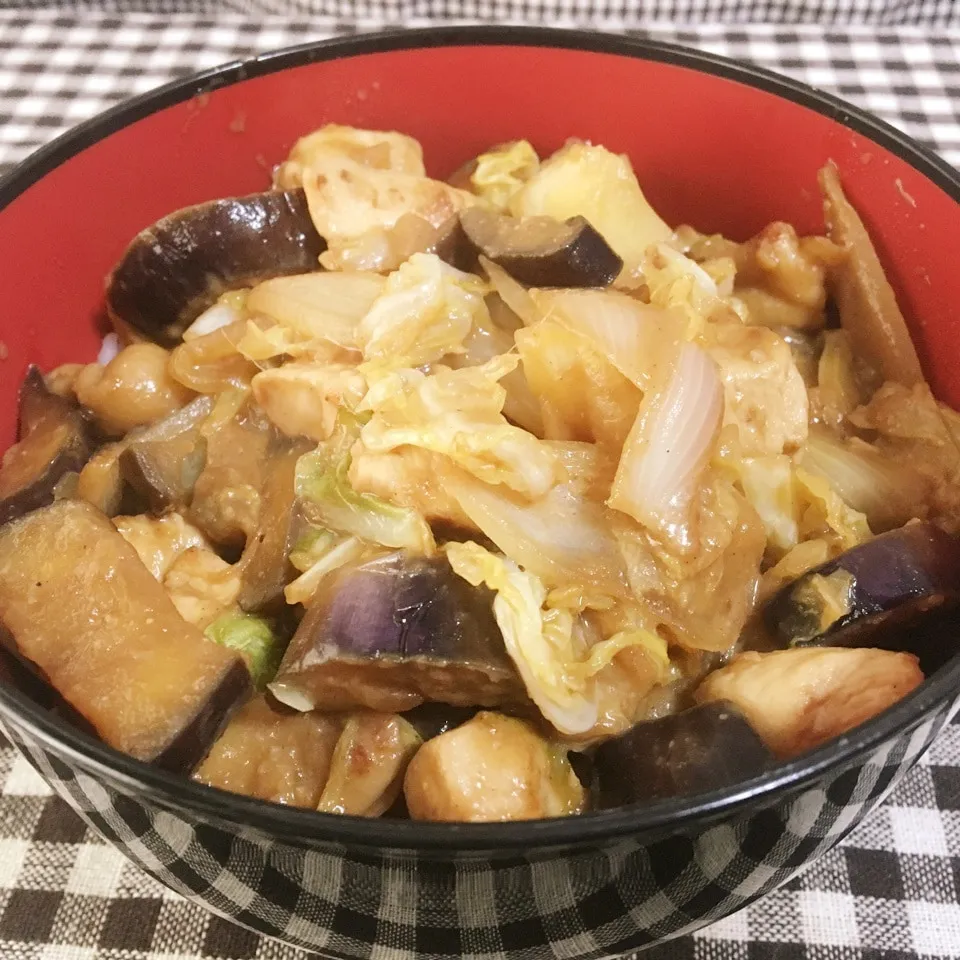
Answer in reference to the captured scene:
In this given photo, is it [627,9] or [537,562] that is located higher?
[627,9]

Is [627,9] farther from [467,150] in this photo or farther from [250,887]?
[250,887]

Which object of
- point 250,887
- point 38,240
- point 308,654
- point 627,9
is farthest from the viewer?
point 627,9

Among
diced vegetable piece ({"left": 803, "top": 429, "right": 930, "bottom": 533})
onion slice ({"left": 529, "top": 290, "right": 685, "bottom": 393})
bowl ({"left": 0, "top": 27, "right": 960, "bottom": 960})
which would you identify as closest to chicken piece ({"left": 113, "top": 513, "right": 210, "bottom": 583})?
bowl ({"left": 0, "top": 27, "right": 960, "bottom": 960})

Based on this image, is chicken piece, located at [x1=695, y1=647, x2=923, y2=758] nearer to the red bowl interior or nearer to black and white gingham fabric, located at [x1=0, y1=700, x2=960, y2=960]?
black and white gingham fabric, located at [x1=0, y1=700, x2=960, y2=960]


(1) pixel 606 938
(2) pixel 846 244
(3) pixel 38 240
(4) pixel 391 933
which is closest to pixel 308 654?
(4) pixel 391 933

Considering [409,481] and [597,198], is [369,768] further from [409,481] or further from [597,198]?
[597,198]
